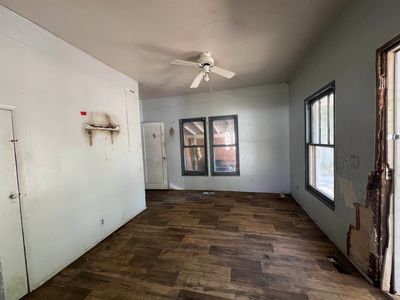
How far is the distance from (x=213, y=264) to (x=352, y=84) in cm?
244

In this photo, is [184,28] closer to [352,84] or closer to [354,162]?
[352,84]

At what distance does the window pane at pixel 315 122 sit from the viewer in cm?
283

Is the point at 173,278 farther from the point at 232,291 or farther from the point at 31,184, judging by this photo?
A: the point at 31,184

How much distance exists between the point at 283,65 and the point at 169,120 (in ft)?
10.4

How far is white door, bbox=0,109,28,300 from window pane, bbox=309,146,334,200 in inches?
141

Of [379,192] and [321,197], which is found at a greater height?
[379,192]

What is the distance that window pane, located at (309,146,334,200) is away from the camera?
8.14 feet

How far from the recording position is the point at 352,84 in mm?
1787

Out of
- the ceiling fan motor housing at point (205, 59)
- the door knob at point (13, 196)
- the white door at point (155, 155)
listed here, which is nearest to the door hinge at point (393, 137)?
the ceiling fan motor housing at point (205, 59)

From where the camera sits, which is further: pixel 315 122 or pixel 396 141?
pixel 315 122

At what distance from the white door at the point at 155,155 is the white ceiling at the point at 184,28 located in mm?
2271

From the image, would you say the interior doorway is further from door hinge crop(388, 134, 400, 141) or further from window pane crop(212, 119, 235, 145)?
window pane crop(212, 119, 235, 145)

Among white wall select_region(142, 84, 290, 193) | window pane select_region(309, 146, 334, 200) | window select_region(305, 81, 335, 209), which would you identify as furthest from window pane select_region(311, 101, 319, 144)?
white wall select_region(142, 84, 290, 193)

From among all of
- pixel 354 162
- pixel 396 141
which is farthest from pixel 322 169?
pixel 396 141
